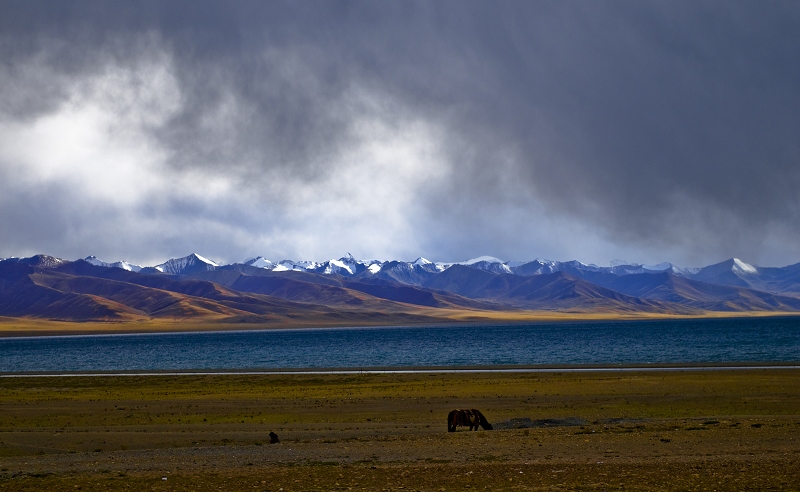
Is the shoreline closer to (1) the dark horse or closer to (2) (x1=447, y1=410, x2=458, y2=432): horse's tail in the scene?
(1) the dark horse

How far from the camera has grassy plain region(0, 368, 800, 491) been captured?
1791 centimetres

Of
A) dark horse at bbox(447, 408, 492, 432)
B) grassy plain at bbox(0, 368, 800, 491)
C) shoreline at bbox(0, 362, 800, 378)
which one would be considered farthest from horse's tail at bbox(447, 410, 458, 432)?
shoreline at bbox(0, 362, 800, 378)

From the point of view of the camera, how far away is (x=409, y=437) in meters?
26.2

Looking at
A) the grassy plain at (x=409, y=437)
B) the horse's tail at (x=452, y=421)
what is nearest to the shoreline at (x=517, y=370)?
the grassy plain at (x=409, y=437)

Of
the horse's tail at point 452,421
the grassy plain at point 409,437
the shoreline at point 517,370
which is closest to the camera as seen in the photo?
the grassy plain at point 409,437

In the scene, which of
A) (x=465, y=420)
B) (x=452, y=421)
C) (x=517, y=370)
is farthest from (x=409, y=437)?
(x=517, y=370)

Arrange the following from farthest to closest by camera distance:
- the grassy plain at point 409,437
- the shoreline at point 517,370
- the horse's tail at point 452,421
Result: the shoreline at point 517,370, the horse's tail at point 452,421, the grassy plain at point 409,437

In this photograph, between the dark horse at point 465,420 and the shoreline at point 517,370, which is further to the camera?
the shoreline at point 517,370

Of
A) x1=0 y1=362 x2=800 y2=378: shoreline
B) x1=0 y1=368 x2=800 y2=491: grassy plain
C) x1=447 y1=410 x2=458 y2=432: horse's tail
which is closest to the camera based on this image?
x1=0 y1=368 x2=800 y2=491: grassy plain

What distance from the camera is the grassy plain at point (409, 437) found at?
1791 centimetres

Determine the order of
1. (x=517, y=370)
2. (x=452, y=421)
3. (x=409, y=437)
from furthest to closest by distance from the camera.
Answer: (x=517, y=370), (x=452, y=421), (x=409, y=437)

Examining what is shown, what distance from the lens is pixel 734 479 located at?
1661 cm

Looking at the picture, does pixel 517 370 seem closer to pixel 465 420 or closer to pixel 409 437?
pixel 465 420

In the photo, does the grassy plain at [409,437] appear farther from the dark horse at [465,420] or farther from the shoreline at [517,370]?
the shoreline at [517,370]
